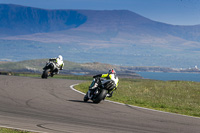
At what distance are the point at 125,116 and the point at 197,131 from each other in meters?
3.02

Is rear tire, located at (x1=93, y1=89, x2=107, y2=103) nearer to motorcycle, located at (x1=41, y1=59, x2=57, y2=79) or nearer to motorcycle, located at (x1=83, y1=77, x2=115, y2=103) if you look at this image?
motorcycle, located at (x1=83, y1=77, x2=115, y2=103)

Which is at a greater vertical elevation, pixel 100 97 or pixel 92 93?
pixel 92 93

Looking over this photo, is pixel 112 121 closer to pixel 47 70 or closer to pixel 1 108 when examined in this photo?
pixel 1 108

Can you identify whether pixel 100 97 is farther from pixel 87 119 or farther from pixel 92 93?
pixel 87 119

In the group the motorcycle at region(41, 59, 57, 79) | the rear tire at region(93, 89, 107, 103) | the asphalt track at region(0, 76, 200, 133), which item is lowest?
the asphalt track at region(0, 76, 200, 133)

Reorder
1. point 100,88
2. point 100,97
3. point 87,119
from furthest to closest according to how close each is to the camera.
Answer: point 100,88
point 100,97
point 87,119

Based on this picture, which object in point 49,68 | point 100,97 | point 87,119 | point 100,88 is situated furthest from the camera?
point 49,68

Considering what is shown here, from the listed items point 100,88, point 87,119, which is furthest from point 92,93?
point 87,119


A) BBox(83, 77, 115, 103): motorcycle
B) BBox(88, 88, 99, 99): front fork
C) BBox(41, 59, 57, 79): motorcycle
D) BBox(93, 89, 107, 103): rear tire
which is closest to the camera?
BBox(93, 89, 107, 103): rear tire

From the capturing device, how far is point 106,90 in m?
17.9

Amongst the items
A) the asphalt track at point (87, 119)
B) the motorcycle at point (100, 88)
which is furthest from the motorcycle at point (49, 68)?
the asphalt track at point (87, 119)

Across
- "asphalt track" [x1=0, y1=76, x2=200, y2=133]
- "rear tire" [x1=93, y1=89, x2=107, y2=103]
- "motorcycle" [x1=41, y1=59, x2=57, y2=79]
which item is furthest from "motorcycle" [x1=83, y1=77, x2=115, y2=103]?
"motorcycle" [x1=41, y1=59, x2=57, y2=79]

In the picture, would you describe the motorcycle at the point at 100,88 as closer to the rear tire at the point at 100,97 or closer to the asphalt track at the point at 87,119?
the rear tire at the point at 100,97

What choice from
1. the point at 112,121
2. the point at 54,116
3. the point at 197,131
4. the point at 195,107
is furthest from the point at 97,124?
the point at 195,107
